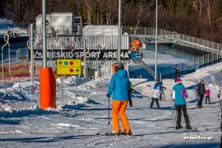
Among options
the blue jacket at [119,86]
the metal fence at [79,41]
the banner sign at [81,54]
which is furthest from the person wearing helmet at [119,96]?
the metal fence at [79,41]

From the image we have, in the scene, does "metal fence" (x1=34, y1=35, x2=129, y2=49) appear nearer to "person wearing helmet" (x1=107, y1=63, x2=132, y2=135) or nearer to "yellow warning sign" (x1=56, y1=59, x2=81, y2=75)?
"yellow warning sign" (x1=56, y1=59, x2=81, y2=75)

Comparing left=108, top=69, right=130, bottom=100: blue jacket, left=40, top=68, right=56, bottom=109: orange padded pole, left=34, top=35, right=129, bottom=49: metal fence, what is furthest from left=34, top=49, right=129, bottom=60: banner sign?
left=108, top=69, right=130, bottom=100: blue jacket

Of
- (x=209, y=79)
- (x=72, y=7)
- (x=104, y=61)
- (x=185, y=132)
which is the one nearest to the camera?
(x=185, y=132)

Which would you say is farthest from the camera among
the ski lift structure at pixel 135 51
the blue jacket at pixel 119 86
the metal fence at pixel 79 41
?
the metal fence at pixel 79 41

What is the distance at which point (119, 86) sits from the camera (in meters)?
15.5

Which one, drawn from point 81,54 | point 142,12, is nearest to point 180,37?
point 142,12

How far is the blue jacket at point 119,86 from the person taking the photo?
1542cm

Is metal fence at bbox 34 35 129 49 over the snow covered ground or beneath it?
over

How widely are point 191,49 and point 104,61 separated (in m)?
38.1

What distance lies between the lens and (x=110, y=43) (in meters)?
56.1

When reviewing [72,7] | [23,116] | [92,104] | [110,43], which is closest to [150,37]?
[72,7]

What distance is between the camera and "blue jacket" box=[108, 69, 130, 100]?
1542cm

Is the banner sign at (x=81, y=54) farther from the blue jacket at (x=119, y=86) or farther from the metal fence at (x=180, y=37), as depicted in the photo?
the blue jacket at (x=119, y=86)

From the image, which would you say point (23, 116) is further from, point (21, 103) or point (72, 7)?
point (72, 7)
